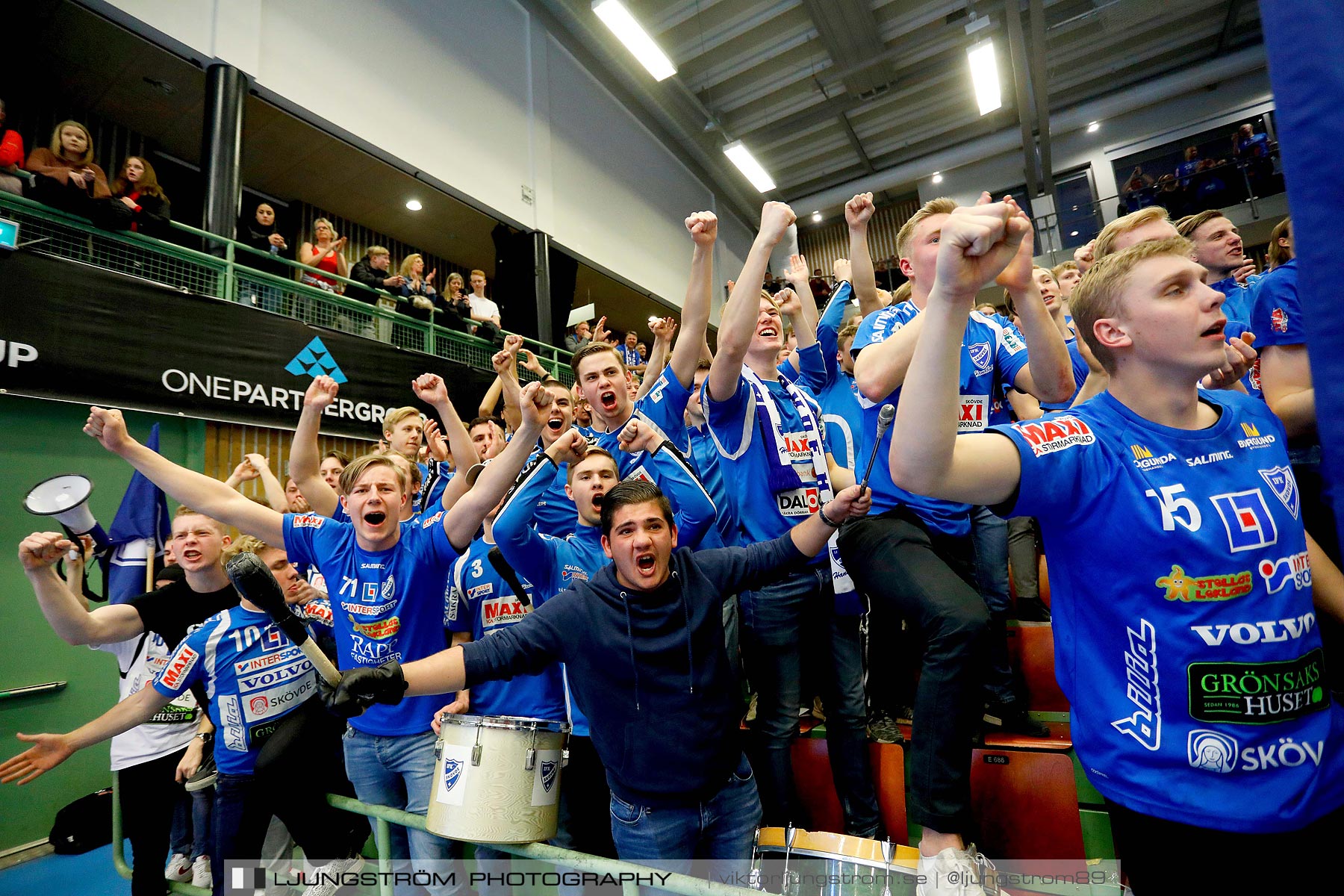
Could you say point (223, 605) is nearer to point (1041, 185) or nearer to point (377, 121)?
point (377, 121)

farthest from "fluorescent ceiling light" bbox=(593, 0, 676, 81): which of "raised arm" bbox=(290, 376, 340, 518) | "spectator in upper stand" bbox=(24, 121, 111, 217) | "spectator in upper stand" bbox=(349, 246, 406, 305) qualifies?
"raised arm" bbox=(290, 376, 340, 518)

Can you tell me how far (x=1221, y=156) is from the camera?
38.4 feet

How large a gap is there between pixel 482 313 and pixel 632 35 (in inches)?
172

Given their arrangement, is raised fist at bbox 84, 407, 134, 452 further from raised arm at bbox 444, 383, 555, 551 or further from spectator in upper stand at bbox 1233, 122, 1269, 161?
spectator in upper stand at bbox 1233, 122, 1269, 161

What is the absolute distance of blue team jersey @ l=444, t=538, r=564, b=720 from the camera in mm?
2697

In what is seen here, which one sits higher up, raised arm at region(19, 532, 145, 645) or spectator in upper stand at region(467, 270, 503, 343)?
spectator in upper stand at region(467, 270, 503, 343)

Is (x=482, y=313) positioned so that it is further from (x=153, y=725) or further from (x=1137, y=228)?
(x=1137, y=228)

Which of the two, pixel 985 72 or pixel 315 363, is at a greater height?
pixel 985 72

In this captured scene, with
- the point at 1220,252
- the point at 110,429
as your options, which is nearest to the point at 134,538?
the point at 110,429

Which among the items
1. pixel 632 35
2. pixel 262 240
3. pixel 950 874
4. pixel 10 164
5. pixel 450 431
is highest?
pixel 632 35

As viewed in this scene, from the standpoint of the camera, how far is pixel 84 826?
175 inches

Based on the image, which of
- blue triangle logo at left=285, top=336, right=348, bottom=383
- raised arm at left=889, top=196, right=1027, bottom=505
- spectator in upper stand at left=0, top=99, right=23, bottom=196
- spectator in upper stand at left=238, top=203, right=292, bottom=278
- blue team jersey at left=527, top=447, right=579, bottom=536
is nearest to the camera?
raised arm at left=889, top=196, right=1027, bottom=505

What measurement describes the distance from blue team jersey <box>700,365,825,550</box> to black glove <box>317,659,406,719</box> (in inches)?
58.5

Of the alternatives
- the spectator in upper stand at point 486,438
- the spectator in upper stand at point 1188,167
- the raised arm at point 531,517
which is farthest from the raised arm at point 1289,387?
the spectator in upper stand at point 1188,167
